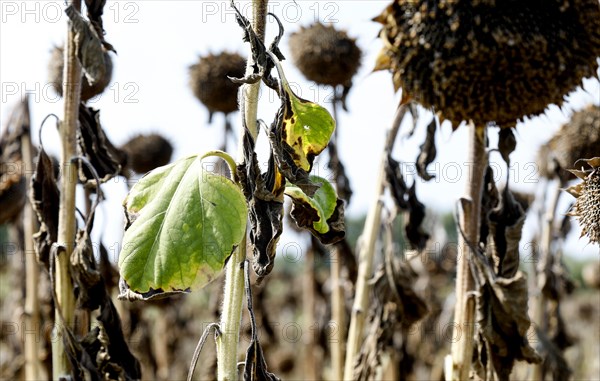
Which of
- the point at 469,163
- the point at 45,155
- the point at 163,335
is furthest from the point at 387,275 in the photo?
the point at 163,335

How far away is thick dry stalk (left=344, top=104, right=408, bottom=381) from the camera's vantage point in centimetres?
320

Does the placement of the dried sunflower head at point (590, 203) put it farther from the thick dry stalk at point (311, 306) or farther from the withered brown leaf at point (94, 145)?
the thick dry stalk at point (311, 306)

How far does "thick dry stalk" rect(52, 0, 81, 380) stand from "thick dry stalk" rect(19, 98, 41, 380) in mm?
900

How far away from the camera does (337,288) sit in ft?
12.8

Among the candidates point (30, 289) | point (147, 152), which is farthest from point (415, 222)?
point (147, 152)

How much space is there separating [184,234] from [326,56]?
2.58 meters

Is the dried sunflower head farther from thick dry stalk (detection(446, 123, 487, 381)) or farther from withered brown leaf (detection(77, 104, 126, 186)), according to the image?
withered brown leaf (detection(77, 104, 126, 186))

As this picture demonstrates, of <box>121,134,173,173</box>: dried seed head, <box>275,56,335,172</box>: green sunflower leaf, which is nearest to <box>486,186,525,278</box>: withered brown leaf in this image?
<box>275,56,335,172</box>: green sunflower leaf

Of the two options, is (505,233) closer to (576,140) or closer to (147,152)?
(576,140)

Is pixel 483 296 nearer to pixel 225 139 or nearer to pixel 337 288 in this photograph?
pixel 337 288

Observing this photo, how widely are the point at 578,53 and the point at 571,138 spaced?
2.01 m

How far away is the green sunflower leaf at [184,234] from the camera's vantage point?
162cm

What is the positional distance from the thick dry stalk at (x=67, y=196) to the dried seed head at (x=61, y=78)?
0.27 meters

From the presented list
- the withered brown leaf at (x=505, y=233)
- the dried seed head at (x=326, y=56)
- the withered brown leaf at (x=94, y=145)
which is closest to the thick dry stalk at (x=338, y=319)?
the dried seed head at (x=326, y=56)
